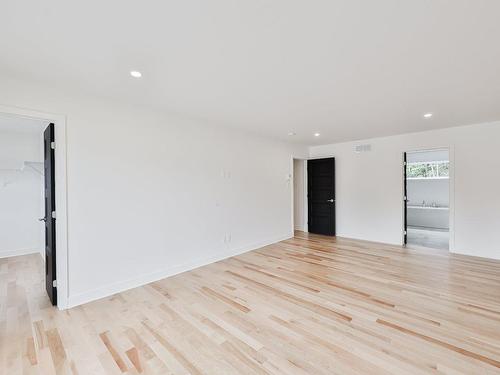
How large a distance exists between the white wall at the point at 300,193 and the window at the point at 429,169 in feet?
15.2

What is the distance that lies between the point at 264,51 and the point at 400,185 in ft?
15.3

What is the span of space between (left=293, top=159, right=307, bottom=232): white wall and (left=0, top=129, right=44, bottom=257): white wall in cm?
596

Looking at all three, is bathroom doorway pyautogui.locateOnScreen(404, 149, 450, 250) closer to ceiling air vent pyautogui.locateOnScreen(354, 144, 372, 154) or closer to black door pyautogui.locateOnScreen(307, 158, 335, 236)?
ceiling air vent pyautogui.locateOnScreen(354, 144, 372, 154)

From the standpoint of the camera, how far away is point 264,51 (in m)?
1.96

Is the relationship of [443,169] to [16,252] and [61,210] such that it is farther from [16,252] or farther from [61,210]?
[16,252]

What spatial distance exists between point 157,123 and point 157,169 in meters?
0.68

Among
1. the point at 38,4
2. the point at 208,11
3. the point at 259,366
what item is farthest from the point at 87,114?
the point at 259,366

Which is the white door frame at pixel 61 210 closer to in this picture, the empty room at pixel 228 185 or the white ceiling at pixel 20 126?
the empty room at pixel 228 185

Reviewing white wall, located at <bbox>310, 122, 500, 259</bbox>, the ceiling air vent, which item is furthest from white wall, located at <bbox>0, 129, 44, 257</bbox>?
the ceiling air vent

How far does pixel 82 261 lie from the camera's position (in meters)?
2.78

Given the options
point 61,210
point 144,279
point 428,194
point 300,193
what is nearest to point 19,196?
point 61,210

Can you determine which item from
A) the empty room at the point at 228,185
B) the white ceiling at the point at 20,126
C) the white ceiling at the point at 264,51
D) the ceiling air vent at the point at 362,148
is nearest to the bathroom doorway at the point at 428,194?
the ceiling air vent at the point at 362,148

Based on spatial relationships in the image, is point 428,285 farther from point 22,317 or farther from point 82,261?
point 22,317

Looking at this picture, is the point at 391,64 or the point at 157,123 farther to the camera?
the point at 157,123
